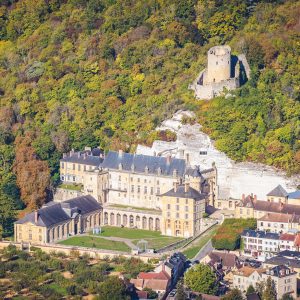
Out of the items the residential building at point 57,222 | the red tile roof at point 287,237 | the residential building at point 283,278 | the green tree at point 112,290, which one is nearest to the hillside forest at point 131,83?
the residential building at point 57,222

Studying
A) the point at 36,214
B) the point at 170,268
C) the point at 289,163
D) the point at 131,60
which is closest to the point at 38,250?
the point at 36,214

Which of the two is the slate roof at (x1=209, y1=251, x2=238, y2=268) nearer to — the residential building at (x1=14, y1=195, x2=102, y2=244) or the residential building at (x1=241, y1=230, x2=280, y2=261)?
the residential building at (x1=241, y1=230, x2=280, y2=261)

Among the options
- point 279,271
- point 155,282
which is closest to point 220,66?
point 155,282

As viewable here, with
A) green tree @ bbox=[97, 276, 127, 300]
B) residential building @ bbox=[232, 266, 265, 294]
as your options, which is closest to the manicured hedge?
residential building @ bbox=[232, 266, 265, 294]

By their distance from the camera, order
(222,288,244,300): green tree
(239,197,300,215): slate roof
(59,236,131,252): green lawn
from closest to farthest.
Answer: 1. (222,288,244,300): green tree
2. (239,197,300,215): slate roof
3. (59,236,131,252): green lawn

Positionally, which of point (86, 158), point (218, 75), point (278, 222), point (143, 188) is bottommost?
point (278, 222)

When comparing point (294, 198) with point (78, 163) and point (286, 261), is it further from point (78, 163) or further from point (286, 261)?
point (78, 163)
